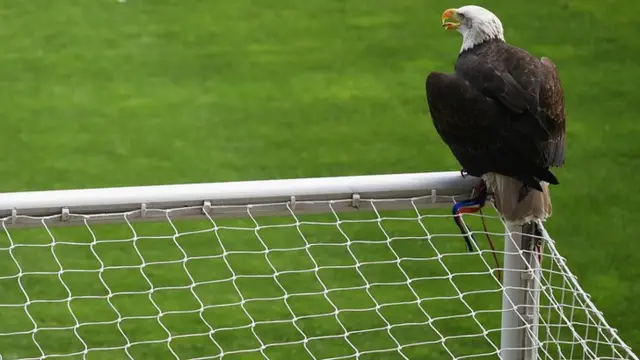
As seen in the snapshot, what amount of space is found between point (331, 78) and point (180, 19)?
2.43ft

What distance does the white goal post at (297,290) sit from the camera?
1830 millimetres

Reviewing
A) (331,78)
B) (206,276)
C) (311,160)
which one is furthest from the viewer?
(331,78)

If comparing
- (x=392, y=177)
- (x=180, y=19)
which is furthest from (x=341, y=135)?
(x=392, y=177)

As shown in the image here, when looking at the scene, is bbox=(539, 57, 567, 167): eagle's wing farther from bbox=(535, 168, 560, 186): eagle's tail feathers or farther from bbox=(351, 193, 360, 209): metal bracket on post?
bbox=(351, 193, 360, 209): metal bracket on post

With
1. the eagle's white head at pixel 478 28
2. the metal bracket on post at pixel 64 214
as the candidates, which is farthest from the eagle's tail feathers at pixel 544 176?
the metal bracket on post at pixel 64 214

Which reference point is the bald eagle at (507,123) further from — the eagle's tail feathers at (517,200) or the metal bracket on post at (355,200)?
the metal bracket on post at (355,200)

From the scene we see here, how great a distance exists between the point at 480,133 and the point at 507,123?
51mm

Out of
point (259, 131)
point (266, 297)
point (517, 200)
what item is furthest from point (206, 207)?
point (259, 131)

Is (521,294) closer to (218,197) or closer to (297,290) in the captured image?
(218,197)

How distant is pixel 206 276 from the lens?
2828 millimetres

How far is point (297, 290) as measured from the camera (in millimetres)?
2734

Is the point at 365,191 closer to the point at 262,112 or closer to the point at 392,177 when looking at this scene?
the point at 392,177

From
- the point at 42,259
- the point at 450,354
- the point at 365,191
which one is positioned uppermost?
the point at 365,191

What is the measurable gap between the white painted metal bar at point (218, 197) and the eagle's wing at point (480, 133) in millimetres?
145
